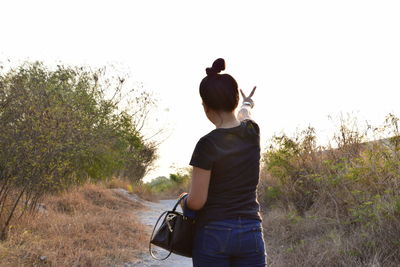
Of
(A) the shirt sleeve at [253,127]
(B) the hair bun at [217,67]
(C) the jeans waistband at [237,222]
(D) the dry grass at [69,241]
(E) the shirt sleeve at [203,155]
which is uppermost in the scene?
(B) the hair bun at [217,67]

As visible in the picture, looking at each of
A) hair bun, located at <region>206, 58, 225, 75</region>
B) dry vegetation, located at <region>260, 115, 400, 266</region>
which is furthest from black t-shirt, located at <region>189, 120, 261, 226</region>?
dry vegetation, located at <region>260, 115, 400, 266</region>

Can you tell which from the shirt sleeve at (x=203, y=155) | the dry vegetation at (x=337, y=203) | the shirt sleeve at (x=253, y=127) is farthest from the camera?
the dry vegetation at (x=337, y=203)

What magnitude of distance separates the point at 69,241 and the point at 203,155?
458 cm

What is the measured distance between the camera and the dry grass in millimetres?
5293

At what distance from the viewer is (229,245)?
226 centimetres

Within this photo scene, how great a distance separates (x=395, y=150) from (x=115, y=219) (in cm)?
519

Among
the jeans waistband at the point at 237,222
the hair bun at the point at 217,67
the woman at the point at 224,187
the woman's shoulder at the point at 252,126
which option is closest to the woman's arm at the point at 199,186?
the woman at the point at 224,187

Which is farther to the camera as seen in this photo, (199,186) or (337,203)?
(337,203)

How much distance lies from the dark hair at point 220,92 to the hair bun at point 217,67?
2.1 inches

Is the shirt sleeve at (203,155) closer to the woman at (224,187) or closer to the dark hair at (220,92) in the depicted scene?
the woman at (224,187)

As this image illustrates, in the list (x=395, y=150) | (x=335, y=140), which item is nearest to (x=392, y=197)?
(x=395, y=150)

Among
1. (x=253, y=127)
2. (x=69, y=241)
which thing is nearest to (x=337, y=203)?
(x=69, y=241)

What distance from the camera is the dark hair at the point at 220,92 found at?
235 cm

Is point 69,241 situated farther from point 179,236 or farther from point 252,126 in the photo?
point 252,126
